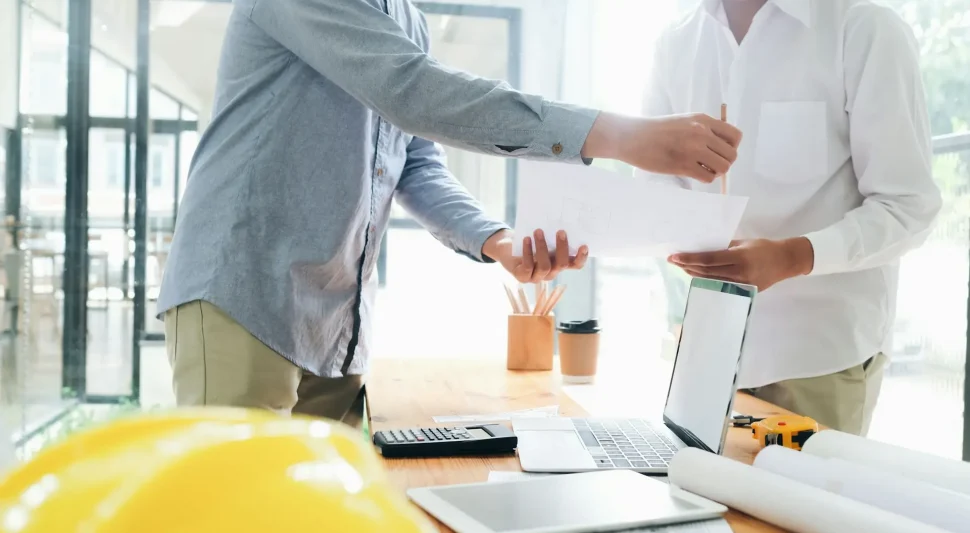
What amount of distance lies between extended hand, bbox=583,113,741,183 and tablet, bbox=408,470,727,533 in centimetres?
41

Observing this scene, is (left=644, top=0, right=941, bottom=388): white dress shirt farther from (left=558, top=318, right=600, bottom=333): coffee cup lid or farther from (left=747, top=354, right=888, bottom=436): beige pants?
(left=558, top=318, right=600, bottom=333): coffee cup lid

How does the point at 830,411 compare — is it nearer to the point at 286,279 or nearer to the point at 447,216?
the point at 447,216

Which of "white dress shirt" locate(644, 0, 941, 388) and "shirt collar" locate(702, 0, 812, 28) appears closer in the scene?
"white dress shirt" locate(644, 0, 941, 388)

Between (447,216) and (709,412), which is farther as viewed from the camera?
(447,216)

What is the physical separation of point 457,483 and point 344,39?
2.05ft

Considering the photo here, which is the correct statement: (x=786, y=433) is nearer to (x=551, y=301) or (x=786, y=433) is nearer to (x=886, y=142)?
(x=886, y=142)

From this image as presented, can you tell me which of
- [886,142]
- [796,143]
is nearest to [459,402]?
[796,143]

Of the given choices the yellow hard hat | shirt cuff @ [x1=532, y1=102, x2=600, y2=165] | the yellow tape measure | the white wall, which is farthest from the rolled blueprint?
the white wall

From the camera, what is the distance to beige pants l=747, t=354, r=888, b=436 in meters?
1.39

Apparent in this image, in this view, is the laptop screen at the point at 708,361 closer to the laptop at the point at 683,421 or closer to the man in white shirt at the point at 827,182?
the laptop at the point at 683,421

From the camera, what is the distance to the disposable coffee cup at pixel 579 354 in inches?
65.0

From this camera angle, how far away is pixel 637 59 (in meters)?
3.34

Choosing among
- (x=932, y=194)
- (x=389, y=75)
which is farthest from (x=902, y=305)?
(x=389, y=75)

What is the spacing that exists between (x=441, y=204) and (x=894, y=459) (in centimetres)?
94
